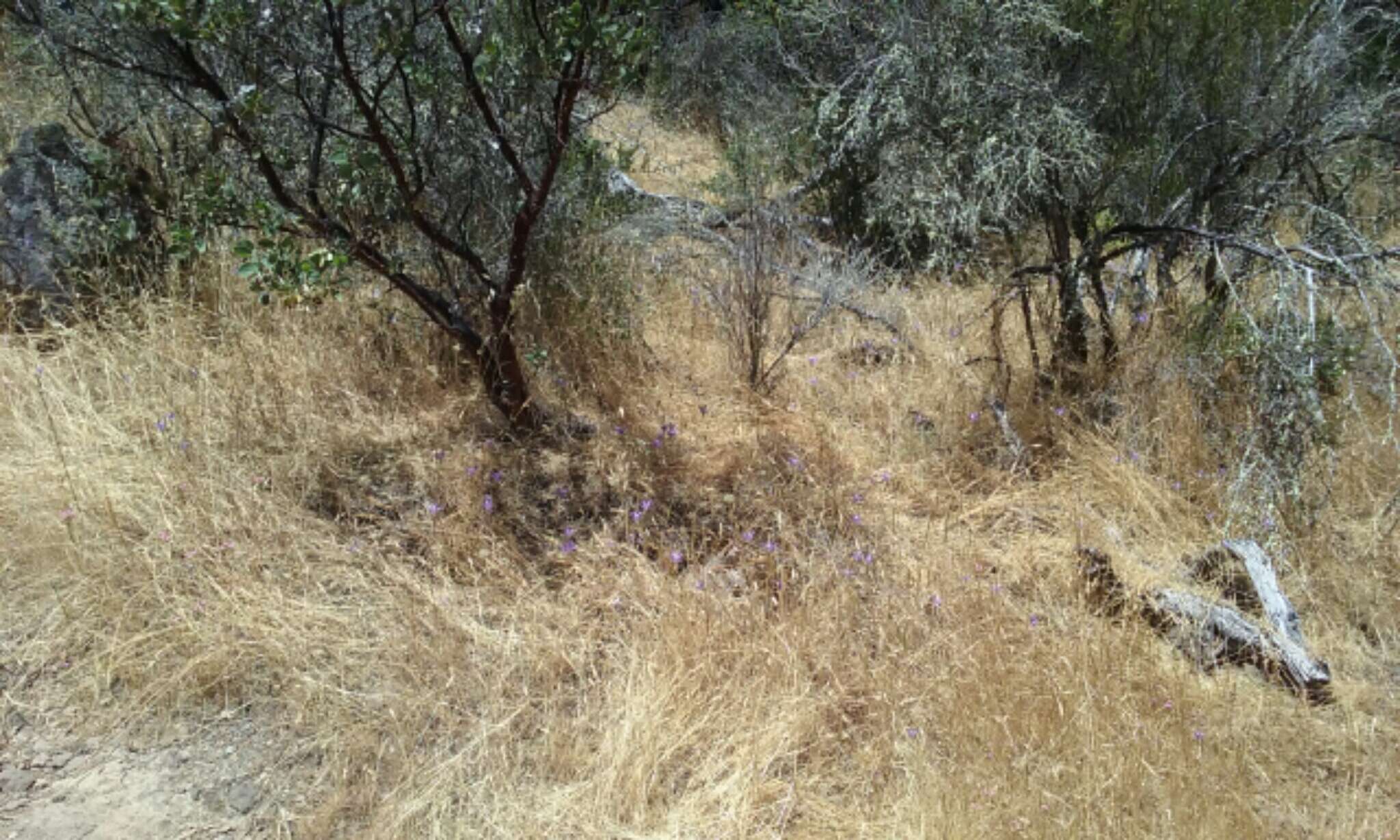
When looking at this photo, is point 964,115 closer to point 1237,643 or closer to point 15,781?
point 1237,643

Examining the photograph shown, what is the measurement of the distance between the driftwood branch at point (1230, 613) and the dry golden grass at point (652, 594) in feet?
0.27

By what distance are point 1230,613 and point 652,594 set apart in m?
1.70

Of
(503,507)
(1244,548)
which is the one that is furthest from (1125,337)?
(503,507)

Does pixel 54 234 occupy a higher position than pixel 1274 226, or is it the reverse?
pixel 54 234

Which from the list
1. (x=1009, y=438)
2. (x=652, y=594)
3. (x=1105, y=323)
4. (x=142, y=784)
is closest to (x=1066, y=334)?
(x=1105, y=323)

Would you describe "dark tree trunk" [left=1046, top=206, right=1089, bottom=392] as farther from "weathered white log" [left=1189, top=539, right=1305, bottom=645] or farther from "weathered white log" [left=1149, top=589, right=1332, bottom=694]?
"weathered white log" [left=1149, top=589, right=1332, bottom=694]

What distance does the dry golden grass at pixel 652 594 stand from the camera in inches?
97.4

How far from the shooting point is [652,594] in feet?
10.2

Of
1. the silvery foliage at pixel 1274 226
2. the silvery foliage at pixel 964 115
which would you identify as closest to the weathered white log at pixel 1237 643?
the silvery foliage at pixel 1274 226

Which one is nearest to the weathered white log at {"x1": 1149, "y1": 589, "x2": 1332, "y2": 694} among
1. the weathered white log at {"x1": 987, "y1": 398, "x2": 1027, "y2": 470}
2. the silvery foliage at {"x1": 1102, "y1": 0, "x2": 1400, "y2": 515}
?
the silvery foliage at {"x1": 1102, "y1": 0, "x2": 1400, "y2": 515}

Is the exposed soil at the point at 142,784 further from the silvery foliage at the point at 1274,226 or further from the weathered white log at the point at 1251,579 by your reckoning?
the silvery foliage at the point at 1274,226

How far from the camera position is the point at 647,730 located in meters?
2.62

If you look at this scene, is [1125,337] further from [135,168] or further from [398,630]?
[135,168]

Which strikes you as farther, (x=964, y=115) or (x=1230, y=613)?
(x=964, y=115)
